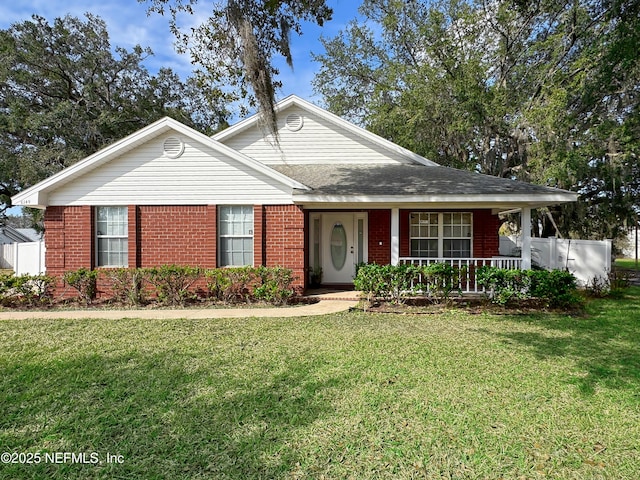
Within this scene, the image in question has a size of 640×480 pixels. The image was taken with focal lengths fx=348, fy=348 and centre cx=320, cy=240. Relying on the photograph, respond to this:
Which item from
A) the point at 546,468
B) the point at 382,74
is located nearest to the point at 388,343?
the point at 546,468

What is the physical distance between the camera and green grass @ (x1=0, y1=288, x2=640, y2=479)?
2.74 m

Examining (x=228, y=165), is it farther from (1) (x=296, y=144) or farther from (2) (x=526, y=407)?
(2) (x=526, y=407)

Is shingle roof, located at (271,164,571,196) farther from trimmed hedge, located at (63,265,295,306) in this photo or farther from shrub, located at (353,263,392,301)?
trimmed hedge, located at (63,265,295,306)

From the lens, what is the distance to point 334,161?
1210cm

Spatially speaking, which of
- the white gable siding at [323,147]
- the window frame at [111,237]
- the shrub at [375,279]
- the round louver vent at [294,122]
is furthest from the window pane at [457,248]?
the window frame at [111,237]

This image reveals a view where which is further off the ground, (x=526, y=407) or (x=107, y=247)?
(x=107, y=247)

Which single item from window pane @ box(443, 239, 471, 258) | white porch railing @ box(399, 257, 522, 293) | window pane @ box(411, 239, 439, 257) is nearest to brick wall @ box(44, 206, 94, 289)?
white porch railing @ box(399, 257, 522, 293)

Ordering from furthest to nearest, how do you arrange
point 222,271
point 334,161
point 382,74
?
point 382,74 < point 334,161 < point 222,271

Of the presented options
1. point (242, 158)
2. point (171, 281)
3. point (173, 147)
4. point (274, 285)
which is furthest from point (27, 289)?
point (242, 158)

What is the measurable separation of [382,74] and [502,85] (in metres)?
6.15

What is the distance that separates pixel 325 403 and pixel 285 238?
5.93m

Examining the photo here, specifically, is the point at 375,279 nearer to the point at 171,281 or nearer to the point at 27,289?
the point at 171,281

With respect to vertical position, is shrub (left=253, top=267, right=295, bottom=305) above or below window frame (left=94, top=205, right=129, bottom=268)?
below

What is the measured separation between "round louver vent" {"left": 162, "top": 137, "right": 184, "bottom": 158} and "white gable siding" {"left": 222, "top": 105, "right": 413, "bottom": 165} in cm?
316
